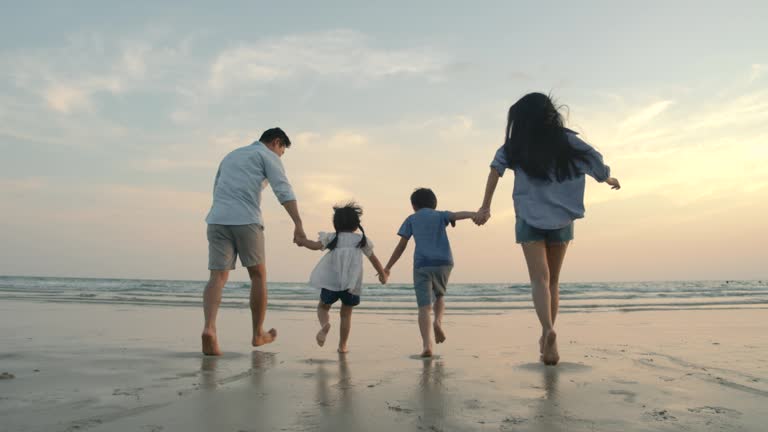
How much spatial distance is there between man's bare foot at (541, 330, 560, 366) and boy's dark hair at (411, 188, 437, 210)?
Answer: 191 centimetres

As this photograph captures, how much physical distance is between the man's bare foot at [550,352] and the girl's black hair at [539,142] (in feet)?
3.79

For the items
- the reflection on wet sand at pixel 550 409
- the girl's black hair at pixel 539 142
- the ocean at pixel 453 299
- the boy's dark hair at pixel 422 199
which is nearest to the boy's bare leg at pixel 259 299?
the boy's dark hair at pixel 422 199

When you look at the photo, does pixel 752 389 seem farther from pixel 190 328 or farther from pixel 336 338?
pixel 190 328

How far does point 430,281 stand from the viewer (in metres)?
5.15

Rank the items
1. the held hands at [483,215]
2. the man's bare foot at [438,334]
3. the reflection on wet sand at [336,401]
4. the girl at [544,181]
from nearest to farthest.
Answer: the reflection on wet sand at [336,401]
the girl at [544,181]
the held hands at [483,215]
the man's bare foot at [438,334]

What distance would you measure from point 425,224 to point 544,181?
1298mm

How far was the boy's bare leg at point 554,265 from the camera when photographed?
4.46m

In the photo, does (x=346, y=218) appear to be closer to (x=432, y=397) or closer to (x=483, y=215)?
(x=483, y=215)

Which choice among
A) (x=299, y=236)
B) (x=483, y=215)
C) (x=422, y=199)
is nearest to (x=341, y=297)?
(x=299, y=236)

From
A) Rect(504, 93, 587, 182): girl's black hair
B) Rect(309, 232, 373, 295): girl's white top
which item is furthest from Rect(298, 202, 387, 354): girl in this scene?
Rect(504, 93, 587, 182): girl's black hair

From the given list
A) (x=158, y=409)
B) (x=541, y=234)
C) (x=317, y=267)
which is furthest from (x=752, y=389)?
(x=317, y=267)

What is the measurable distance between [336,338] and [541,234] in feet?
8.36

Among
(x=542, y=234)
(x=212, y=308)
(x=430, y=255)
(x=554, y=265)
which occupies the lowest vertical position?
(x=212, y=308)

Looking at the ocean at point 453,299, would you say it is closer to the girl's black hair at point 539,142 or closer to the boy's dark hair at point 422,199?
the boy's dark hair at point 422,199
